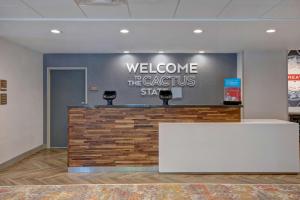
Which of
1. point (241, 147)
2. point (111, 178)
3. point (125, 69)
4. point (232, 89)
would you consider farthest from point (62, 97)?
point (241, 147)

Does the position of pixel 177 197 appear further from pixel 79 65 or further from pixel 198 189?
pixel 79 65

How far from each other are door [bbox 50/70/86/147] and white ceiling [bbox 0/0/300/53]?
1.46 meters

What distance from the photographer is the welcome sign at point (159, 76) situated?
25.4 feet

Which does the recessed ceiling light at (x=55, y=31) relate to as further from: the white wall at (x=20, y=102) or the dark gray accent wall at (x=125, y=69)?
the dark gray accent wall at (x=125, y=69)

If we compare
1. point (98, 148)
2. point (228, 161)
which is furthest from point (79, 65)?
point (228, 161)

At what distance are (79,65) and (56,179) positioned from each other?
3.69 m

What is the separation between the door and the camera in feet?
25.9

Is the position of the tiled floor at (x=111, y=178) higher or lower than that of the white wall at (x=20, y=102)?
lower

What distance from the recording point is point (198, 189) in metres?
4.25

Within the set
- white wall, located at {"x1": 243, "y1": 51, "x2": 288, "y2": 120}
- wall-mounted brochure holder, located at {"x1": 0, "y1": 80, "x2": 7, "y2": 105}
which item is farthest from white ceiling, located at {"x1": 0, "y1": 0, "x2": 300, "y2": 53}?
wall-mounted brochure holder, located at {"x1": 0, "y1": 80, "x2": 7, "y2": 105}

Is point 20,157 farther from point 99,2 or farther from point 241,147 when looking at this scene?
point 241,147

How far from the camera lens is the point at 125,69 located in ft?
25.4

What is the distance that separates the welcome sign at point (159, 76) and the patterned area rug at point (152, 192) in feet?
12.1

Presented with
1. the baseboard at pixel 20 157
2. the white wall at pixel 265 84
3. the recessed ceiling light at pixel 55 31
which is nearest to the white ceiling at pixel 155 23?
the recessed ceiling light at pixel 55 31
